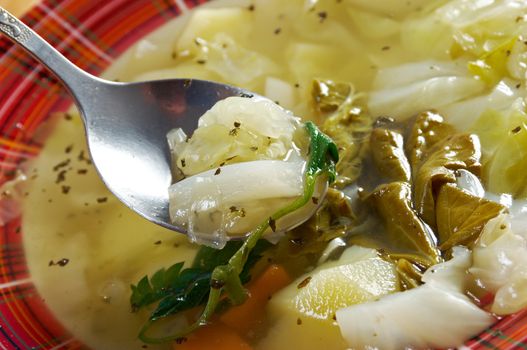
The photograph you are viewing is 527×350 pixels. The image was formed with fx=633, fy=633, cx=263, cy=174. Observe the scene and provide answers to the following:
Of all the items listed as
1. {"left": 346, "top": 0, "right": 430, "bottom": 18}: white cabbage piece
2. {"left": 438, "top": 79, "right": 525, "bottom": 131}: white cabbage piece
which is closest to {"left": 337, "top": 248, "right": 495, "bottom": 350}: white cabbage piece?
{"left": 438, "top": 79, "right": 525, "bottom": 131}: white cabbage piece

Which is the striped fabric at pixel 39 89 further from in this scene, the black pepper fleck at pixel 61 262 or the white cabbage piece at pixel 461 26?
the white cabbage piece at pixel 461 26

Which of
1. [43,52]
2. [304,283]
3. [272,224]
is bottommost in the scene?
[304,283]

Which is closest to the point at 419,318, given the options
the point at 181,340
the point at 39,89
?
the point at 181,340

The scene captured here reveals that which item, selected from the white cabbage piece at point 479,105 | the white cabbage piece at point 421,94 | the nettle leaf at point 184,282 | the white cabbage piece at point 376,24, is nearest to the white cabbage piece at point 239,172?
the nettle leaf at point 184,282

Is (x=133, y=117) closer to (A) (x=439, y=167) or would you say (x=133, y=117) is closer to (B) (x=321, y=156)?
(B) (x=321, y=156)

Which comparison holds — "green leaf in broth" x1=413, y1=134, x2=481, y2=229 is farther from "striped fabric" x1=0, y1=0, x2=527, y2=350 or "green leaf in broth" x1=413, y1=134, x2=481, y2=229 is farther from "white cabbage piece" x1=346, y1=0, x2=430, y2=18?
"striped fabric" x1=0, y1=0, x2=527, y2=350

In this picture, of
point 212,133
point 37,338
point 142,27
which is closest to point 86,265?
point 37,338

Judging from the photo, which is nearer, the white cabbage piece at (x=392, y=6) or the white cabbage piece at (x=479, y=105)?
the white cabbage piece at (x=479, y=105)
